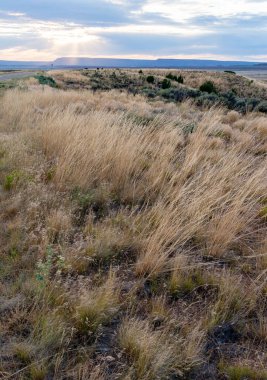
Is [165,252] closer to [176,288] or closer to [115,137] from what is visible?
[176,288]

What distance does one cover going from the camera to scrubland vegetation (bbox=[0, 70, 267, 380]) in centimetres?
215

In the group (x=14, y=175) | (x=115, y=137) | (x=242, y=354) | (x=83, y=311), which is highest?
(x=115, y=137)

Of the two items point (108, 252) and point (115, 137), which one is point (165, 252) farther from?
point (115, 137)

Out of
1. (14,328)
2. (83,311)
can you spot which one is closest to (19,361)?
(14,328)

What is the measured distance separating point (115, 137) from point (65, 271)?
3.12 meters

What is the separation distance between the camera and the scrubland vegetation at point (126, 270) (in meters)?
2.15

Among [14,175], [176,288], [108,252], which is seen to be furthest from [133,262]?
[14,175]

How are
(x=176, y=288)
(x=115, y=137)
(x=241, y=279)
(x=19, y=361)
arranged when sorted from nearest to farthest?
(x=19, y=361) → (x=176, y=288) → (x=241, y=279) → (x=115, y=137)

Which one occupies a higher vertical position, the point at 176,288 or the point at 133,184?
the point at 133,184

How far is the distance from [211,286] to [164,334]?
73 cm

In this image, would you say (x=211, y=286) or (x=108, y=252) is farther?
(x=108, y=252)

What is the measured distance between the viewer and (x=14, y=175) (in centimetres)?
456

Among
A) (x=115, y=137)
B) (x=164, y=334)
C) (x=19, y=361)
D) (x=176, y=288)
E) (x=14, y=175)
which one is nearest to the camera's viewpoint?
(x=19, y=361)

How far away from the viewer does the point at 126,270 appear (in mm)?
3021
